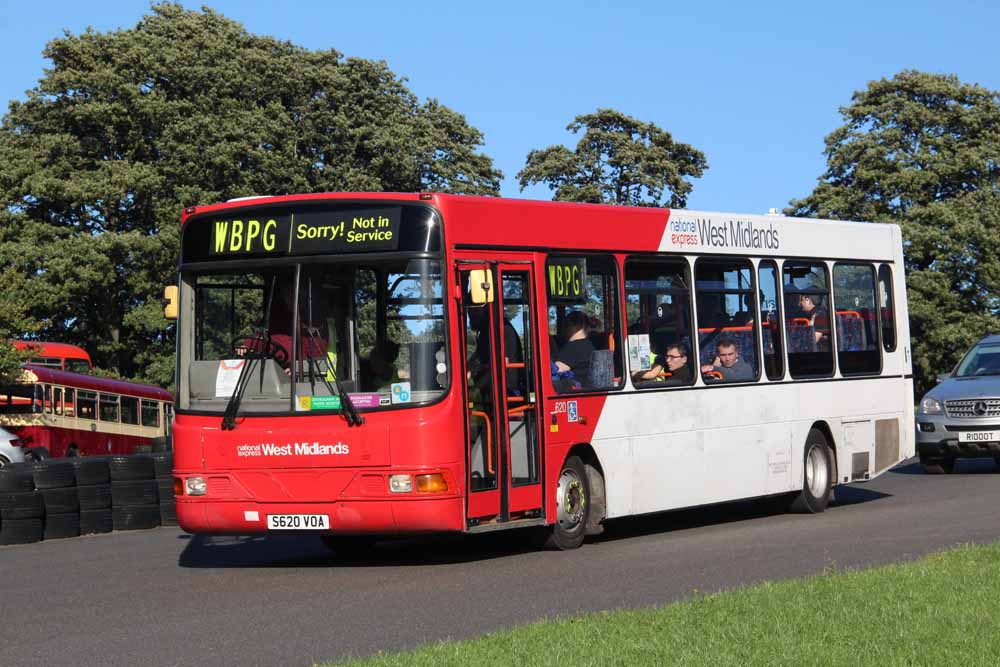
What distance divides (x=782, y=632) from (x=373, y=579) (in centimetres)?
490

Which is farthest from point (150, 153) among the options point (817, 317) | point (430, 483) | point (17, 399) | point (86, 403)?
point (430, 483)

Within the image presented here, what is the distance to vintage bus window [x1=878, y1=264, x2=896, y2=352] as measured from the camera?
20172mm

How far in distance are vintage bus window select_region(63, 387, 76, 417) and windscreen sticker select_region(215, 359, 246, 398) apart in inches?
1104

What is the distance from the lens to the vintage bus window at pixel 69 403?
134ft

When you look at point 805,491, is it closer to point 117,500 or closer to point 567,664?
point 117,500

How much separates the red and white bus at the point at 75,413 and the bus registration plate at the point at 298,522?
25.2m

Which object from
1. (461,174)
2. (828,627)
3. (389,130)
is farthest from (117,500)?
(461,174)

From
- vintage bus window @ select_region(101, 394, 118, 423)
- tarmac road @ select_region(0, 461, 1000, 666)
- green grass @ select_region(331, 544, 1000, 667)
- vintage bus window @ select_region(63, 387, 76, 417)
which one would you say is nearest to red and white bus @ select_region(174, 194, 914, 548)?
tarmac road @ select_region(0, 461, 1000, 666)

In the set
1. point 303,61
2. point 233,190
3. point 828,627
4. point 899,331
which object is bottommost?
point 828,627

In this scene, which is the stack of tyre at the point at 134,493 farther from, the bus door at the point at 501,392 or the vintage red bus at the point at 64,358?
the vintage red bus at the point at 64,358

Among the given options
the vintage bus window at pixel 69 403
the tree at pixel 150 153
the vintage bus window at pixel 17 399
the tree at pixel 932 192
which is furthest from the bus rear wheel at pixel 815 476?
the tree at pixel 932 192

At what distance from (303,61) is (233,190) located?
6.74m

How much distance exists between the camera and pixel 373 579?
13.1 meters

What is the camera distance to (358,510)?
43.9 ft
